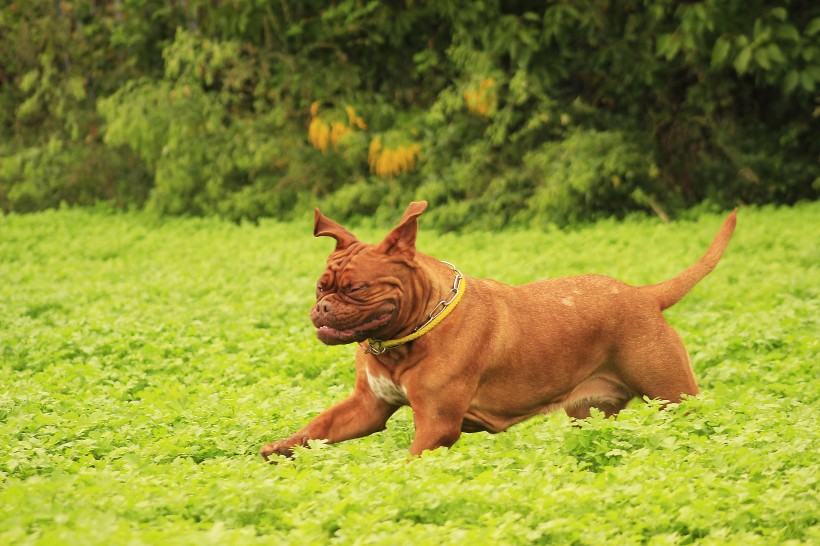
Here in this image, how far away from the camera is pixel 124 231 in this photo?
18.7 meters

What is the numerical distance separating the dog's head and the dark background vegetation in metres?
10.9

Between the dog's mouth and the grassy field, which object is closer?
the grassy field

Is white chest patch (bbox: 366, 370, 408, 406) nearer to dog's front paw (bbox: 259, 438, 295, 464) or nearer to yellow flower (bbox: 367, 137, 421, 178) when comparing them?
dog's front paw (bbox: 259, 438, 295, 464)

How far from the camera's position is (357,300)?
19.4 ft

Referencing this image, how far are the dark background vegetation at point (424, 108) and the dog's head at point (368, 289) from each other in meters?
10.9

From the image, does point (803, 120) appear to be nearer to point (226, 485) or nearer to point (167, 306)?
point (167, 306)

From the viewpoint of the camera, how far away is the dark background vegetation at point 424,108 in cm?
1734

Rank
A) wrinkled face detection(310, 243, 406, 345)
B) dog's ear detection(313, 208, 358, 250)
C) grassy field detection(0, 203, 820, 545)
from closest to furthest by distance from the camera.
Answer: grassy field detection(0, 203, 820, 545), wrinkled face detection(310, 243, 406, 345), dog's ear detection(313, 208, 358, 250)

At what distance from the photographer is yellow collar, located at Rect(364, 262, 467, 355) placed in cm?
605

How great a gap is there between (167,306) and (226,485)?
23.4 ft

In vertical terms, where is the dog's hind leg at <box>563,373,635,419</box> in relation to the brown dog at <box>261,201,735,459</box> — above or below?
below

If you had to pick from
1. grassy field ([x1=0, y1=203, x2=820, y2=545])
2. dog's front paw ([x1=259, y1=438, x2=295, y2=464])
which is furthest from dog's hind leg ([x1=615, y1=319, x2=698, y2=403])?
dog's front paw ([x1=259, y1=438, x2=295, y2=464])

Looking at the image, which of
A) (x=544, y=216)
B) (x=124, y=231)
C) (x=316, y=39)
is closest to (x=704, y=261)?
(x=544, y=216)

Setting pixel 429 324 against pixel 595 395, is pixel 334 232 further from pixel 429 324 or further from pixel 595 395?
pixel 595 395
